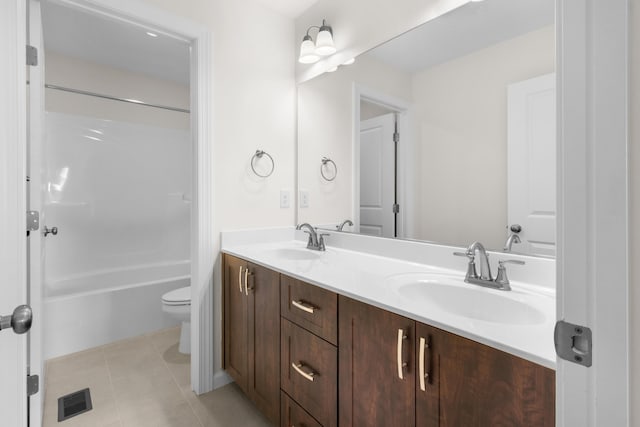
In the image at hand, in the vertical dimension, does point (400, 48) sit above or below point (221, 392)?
above

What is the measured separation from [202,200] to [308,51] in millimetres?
1100

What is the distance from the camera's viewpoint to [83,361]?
6.93 feet

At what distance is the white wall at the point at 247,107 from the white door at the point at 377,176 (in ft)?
1.98

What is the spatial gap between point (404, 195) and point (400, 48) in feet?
2.32

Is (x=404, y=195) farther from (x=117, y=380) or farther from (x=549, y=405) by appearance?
(x=117, y=380)

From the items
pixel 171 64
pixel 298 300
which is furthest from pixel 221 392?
pixel 171 64

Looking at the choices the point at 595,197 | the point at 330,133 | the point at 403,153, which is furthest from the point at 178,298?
the point at 595,197

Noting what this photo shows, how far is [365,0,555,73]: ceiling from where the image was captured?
3.67 feet

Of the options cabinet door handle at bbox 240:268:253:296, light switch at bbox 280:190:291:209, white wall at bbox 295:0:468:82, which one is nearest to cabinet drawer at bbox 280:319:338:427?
cabinet door handle at bbox 240:268:253:296

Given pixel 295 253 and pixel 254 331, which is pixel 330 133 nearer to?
pixel 295 253

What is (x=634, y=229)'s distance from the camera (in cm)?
39

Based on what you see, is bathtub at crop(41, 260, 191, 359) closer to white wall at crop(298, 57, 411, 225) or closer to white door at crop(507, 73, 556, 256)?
white wall at crop(298, 57, 411, 225)

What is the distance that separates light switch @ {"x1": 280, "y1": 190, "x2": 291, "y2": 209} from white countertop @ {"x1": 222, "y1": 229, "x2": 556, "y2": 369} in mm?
330
